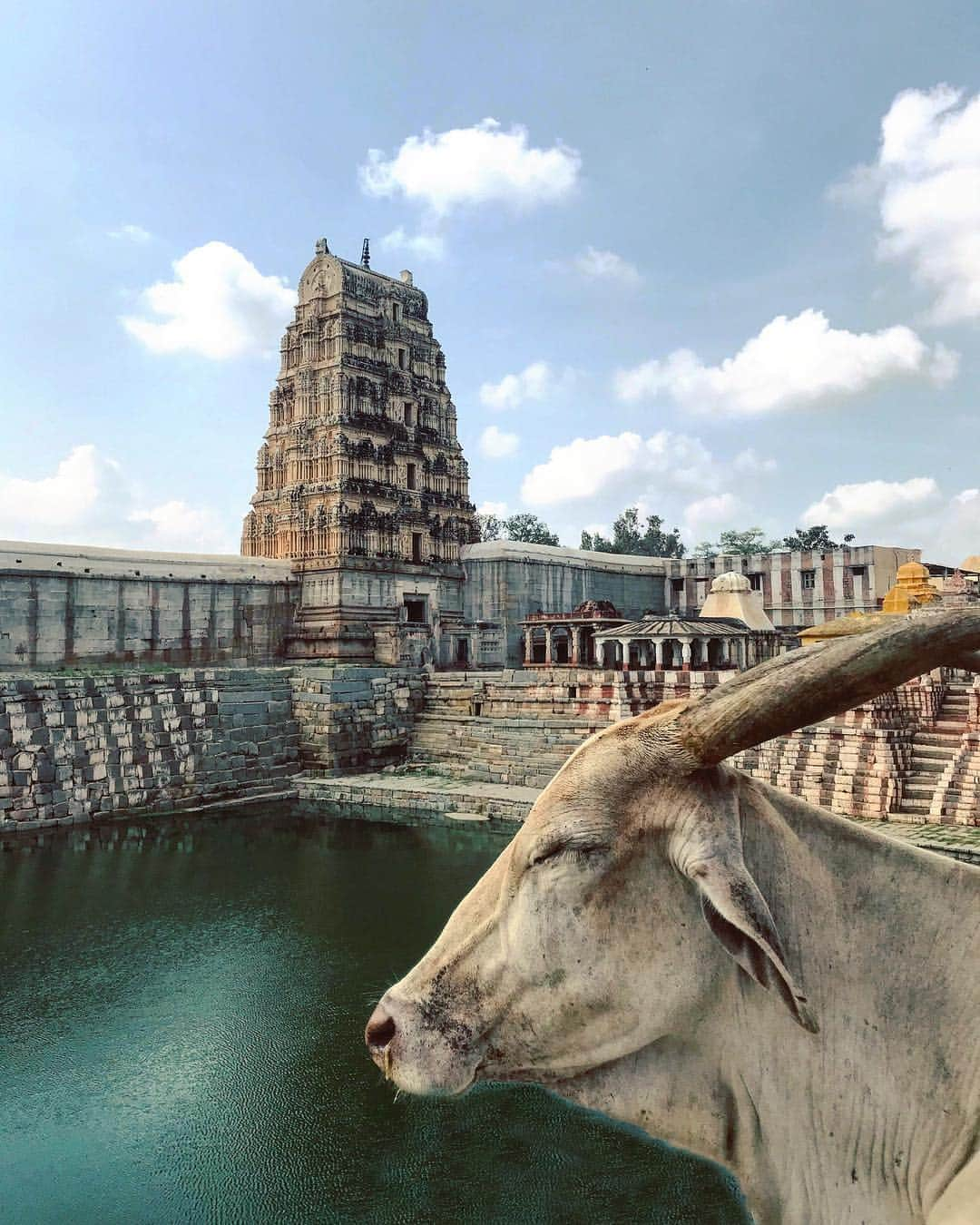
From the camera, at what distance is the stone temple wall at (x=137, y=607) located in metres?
21.8

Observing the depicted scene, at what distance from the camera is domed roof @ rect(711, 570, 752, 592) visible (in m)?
31.8

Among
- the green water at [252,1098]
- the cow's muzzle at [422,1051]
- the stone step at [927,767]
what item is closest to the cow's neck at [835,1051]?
the cow's muzzle at [422,1051]

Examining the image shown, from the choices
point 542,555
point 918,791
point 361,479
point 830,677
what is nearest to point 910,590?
point 918,791

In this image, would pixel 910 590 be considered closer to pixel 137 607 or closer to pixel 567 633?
pixel 567 633

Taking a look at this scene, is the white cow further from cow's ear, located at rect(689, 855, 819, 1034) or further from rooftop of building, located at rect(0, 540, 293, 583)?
rooftop of building, located at rect(0, 540, 293, 583)

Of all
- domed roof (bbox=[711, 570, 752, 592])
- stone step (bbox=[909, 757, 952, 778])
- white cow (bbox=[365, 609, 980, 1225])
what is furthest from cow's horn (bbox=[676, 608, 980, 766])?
domed roof (bbox=[711, 570, 752, 592])

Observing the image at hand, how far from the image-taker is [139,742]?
18.9 m

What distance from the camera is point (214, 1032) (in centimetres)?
788

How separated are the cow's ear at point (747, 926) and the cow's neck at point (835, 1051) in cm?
11

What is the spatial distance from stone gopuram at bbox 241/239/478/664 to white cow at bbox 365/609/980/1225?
24.9m

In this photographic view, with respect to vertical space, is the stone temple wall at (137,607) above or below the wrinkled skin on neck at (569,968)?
above

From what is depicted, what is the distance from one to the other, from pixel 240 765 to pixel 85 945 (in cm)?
1045

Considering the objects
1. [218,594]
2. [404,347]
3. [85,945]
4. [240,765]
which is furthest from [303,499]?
[85,945]

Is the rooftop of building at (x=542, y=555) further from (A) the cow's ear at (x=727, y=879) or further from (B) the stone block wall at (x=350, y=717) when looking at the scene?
(A) the cow's ear at (x=727, y=879)
